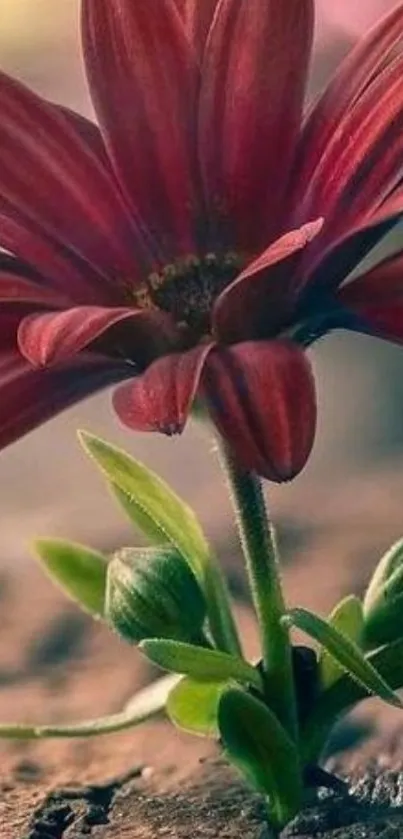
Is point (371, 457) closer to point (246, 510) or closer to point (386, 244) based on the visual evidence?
point (386, 244)

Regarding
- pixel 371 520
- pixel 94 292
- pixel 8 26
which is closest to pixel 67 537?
pixel 371 520

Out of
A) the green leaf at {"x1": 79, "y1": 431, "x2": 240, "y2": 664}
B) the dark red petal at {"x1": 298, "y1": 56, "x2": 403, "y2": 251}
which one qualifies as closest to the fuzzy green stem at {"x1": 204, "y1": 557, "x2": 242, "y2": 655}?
the green leaf at {"x1": 79, "y1": 431, "x2": 240, "y2": 664}

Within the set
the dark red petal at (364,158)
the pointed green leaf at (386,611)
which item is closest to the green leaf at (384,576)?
the pointed green leaf at (386,611)

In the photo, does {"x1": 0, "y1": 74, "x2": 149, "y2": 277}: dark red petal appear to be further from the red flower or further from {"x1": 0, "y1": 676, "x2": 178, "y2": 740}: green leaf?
{"x1": 0, "y1": 676, "x2": 178, "y2": 740}: green leaf

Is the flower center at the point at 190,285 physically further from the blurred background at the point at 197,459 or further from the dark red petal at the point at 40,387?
the blurred background at the point at 197,459

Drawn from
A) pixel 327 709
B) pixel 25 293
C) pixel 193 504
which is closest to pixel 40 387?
pixel 25 293

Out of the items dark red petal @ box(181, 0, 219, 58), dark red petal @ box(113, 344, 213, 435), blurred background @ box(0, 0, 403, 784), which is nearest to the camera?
dark red petal @ box(113, 344, 213, 435)

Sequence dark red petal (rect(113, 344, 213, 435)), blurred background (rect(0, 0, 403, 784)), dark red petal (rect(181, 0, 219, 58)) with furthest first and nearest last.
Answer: blurred background (rect(0, 0, 403, 784)), dark red petal (rect(181, 0, 219, 58)), dark red petal (rect(113, 344, 213, 435))

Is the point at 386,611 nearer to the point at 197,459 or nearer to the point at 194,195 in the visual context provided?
the point at 194,195
